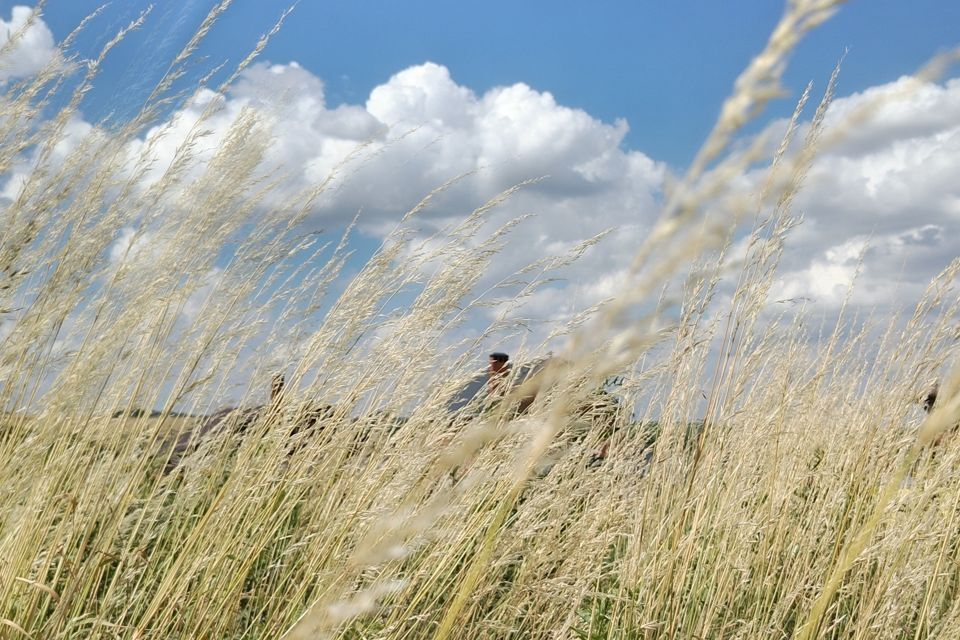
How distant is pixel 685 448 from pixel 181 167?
1.88 m

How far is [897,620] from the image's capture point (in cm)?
222

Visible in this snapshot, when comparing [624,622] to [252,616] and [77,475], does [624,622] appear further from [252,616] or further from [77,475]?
[77,475]

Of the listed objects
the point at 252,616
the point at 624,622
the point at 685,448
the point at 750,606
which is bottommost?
the point at 252,616

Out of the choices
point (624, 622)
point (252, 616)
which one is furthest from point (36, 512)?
point (624, 622)

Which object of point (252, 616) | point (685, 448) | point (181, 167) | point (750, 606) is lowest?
point (252, 616)

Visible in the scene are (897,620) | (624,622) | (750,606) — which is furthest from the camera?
(750,606)

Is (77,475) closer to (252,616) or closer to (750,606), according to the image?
(252,616)

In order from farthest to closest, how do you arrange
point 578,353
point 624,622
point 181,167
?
point 181,167 < point 624,622 < point 578,353

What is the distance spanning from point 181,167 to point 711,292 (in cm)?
168

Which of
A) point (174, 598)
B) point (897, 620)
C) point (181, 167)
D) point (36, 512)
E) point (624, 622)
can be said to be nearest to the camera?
point (174, 598)

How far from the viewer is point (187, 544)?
1867mm

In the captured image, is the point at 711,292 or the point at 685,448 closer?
the point at 711,292

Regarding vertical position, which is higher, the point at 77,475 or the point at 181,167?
the point at 181,167

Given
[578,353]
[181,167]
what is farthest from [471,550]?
[578,353]
